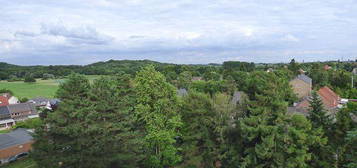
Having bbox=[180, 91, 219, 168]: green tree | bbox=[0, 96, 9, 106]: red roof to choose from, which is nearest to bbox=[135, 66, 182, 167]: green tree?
bbox=[180, 91, 219, 168]: green tree

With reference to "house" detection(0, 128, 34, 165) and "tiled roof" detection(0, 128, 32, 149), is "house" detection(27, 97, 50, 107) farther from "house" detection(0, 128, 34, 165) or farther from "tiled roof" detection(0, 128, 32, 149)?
"house" detection(0, 128, 34, 165)

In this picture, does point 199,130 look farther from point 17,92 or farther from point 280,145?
point 17,92

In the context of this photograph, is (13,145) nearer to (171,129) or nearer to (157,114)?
(157,114)

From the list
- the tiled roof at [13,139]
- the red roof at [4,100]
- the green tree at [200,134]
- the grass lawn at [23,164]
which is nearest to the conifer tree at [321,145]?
the green tree at [200,134]

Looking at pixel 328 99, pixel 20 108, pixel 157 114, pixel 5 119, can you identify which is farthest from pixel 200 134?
pixel 20 108

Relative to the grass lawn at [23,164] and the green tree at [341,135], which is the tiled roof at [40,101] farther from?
the green tree at [341,135]

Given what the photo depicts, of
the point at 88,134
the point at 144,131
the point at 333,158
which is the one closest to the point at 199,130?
the point at 144,131
